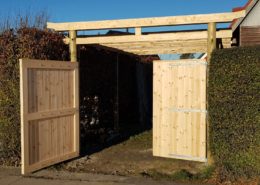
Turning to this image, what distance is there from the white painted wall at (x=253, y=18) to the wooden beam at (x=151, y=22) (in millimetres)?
3034

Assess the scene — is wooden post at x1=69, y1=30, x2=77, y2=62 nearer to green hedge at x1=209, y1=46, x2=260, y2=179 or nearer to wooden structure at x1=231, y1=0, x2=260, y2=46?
green hedge at x1=209, y1=46, x2=260, y2=179

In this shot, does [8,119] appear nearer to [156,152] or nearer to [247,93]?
[156,152]

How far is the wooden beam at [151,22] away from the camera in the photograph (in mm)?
7441

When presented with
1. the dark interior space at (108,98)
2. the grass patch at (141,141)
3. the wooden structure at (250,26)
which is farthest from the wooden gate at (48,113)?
the wooden structure at (250,26)

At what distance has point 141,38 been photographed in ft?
27.1

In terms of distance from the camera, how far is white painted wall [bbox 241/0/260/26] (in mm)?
10117

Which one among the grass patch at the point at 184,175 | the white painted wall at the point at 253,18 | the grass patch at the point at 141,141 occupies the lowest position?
the grass patch at the point at 184,175

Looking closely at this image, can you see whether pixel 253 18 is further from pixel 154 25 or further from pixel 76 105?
pixel 76 105

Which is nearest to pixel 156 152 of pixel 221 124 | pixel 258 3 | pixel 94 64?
pixel 221 124

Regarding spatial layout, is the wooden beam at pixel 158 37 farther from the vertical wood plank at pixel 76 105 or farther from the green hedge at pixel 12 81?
the green hedge at pixel 12 81

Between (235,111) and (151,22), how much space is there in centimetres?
254

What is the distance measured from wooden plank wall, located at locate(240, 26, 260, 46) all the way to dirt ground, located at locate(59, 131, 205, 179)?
3788mm

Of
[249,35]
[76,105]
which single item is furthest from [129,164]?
[249,35]

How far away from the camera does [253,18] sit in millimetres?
10195
